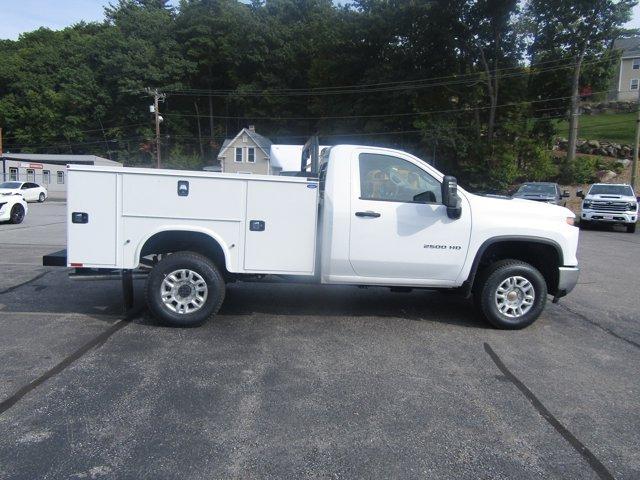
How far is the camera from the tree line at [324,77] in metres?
44.9

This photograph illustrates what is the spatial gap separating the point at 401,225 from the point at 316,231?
37.8 inches

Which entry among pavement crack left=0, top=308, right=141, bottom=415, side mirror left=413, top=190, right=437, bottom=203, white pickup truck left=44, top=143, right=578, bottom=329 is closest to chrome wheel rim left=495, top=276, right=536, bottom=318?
white pickup truck left=44, top=143, right=578, bottom=329

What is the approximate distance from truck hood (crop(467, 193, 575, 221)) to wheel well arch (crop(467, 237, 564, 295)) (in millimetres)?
290

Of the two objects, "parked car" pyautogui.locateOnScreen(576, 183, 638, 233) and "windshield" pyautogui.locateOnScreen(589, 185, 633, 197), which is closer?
"parked car" pyautogui.locateOnScreen(576, 183, 638, 233)

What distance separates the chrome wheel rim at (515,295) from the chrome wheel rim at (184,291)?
134 inches

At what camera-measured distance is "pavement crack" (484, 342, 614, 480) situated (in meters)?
3.45

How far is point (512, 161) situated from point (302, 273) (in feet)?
135

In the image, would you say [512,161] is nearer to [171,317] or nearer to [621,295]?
[621,295]

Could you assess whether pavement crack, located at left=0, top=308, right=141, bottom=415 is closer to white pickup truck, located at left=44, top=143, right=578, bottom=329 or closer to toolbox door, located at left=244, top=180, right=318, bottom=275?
white pickup truck, located at left=44, top=143, right=578, bottom=329

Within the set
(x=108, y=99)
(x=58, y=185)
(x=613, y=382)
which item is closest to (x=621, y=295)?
(x=613, y=382)

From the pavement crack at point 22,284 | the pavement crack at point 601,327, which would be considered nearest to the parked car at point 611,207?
the pavement crack at point 601,327

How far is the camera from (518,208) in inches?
251

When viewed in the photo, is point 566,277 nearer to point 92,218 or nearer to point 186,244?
point 186,244

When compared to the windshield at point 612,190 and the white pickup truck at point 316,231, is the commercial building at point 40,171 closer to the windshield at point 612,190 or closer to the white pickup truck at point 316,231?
the windshield at point 612,190
